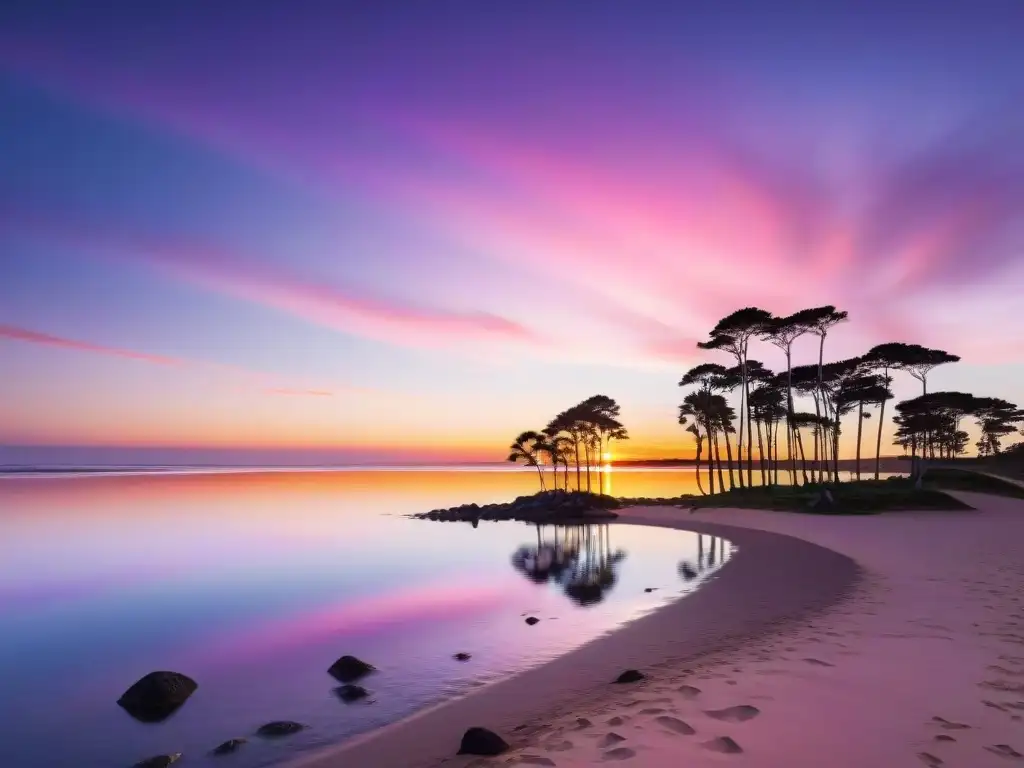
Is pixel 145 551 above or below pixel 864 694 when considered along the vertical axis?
below

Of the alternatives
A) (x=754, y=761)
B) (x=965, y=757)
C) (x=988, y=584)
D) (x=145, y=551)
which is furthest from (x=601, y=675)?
(x=145, y=551)

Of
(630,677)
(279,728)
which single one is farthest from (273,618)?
(630,677)

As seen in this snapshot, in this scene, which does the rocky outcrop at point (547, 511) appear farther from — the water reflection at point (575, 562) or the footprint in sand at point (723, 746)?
the footprint in sand at point (723, 746)

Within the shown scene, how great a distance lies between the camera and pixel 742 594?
695 inches

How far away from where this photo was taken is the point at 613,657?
470 inches

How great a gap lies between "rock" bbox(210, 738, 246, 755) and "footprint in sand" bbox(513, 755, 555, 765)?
5.14 m

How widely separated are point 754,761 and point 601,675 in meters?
5.25

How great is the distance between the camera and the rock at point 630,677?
975 centimetres

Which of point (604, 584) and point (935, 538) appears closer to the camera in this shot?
point (604, 584)

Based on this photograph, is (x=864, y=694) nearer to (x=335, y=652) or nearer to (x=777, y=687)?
(x=777, y=687)

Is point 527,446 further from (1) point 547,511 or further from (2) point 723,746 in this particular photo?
(2) point 723,746

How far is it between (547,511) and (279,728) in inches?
2117

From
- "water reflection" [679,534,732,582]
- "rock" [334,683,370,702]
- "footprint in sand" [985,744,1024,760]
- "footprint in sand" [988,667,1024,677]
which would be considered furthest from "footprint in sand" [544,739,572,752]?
"water reflection" [679,534,732,582]

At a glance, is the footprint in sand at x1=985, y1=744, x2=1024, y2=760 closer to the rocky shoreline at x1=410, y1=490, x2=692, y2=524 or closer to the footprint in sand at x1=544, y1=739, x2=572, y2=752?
the footprint in sand at x1=544, y1=739, x2=572, y2=752
